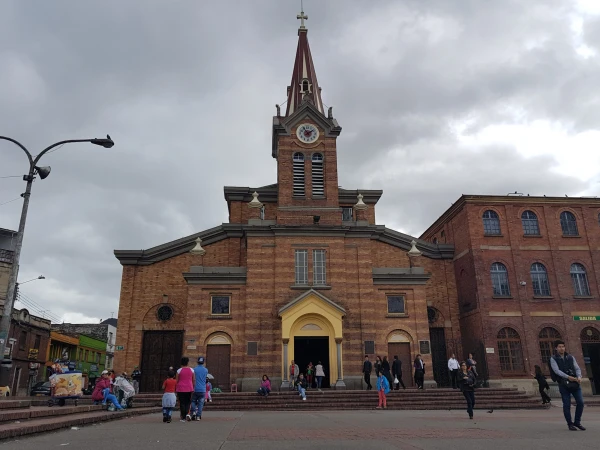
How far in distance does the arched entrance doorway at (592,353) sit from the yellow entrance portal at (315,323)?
15.3 metres

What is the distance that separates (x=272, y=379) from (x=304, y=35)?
28555mm

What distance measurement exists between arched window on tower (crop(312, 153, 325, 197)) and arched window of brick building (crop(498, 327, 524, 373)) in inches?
544

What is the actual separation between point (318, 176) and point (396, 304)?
9142 mm

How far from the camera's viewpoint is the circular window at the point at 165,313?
29.8m

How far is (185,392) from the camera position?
12820mm

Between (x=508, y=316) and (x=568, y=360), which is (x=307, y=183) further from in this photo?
(x=568, y=360)

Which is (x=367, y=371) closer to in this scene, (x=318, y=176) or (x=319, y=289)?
(x=319, y=289)

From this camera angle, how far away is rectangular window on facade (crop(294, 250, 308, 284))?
27391 mm

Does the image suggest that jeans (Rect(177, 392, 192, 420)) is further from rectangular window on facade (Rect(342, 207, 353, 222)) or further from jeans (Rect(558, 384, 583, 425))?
rectangular window on facade (Rect(342, 207, 353, 222))

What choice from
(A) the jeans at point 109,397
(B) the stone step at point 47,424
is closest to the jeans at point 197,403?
(B) the stone step at point 47,424

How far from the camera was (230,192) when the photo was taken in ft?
108

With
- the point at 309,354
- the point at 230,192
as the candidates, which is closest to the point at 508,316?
the point at 309,354

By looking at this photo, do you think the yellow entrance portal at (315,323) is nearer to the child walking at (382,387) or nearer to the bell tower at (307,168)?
the bell tower at (307,168)

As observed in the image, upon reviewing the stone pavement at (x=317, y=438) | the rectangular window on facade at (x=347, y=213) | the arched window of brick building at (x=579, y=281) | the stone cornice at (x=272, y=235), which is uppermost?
the rectangular window on facade at (x=347, y=213)
